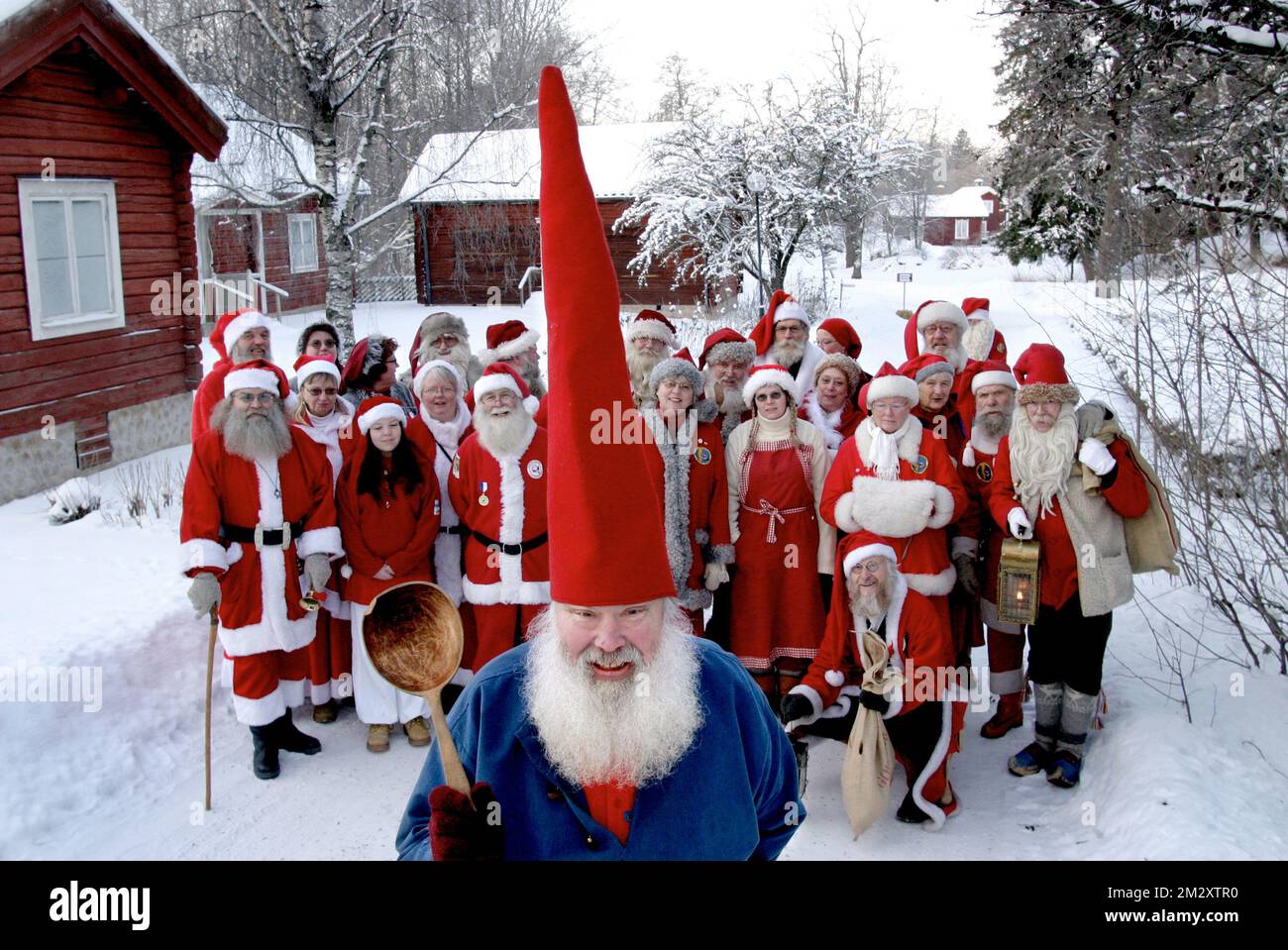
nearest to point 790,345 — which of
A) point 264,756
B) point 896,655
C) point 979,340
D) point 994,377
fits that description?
point 979,340

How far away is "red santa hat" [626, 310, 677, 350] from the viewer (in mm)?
6285

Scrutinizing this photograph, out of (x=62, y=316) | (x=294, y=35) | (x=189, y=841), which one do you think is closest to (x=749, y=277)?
(x=294, y=35)

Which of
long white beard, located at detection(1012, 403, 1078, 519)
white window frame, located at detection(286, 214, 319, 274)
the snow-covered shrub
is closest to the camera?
long white beard, located at detection(1012, 403, 1078, 519)

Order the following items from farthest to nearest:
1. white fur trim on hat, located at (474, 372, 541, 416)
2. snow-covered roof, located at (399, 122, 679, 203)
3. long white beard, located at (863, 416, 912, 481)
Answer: snow-covered roof, located at (399, 122, 679, 203) → white fur trim on hat, located at (474, 372, 541, 416) → long white beard, located at (863, 416, 912, 481)

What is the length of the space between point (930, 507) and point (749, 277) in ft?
82.4

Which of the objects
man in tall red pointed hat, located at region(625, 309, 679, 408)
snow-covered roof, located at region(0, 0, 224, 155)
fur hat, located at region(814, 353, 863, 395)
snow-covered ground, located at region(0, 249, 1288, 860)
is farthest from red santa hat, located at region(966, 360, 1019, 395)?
snow-covered roof, located at region(0, 0, 224, 155)

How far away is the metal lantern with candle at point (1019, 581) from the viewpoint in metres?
4.82

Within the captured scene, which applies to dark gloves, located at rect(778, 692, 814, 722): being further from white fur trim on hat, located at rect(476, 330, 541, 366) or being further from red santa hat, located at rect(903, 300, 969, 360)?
white fur trim on hat, located at rect(476, 330, 541, 366)

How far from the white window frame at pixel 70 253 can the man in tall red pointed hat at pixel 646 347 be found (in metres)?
7.03

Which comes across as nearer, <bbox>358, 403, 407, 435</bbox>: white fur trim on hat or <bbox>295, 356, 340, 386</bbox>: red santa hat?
<bbox>358, 403, 407, 435</bbox>: white fur trim on hat

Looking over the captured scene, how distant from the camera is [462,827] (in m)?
1.87

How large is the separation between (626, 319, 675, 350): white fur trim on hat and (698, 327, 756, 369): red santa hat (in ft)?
0.87

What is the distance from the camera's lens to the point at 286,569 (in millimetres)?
5211
